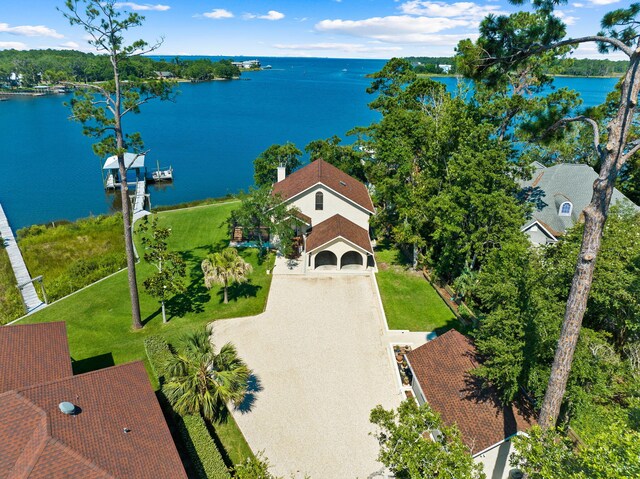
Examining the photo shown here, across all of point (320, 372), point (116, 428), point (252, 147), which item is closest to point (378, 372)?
point (320, 372)

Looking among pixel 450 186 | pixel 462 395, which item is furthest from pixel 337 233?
pixel 462 395

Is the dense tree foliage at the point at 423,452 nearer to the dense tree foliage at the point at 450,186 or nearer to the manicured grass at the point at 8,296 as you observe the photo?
the dense tree foliage at the point at 450,186

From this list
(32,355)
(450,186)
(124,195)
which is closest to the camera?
(32,355)

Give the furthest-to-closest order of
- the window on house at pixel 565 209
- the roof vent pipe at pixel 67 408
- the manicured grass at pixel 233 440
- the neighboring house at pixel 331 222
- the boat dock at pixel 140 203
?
the boat dock at pixel 140 203 < the window on house at pixel 565 209 < the neighboring house at pixel 331 222 < the manicured grass at pixel 233 440 < the roof vent pipe at pixel 67 408

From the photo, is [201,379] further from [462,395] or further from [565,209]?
[565,209]

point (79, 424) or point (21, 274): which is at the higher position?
point (79, 424)

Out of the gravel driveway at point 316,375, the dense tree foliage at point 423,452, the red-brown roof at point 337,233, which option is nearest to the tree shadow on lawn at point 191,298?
the gravel driveway at point 316,375

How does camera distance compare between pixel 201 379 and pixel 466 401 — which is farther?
pixel 466 401

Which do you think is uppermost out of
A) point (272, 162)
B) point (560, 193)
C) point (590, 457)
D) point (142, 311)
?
point (272, 162)

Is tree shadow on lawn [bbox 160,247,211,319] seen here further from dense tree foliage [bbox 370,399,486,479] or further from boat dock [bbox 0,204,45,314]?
dense tree foliage [bbox 370,399,486,479]
